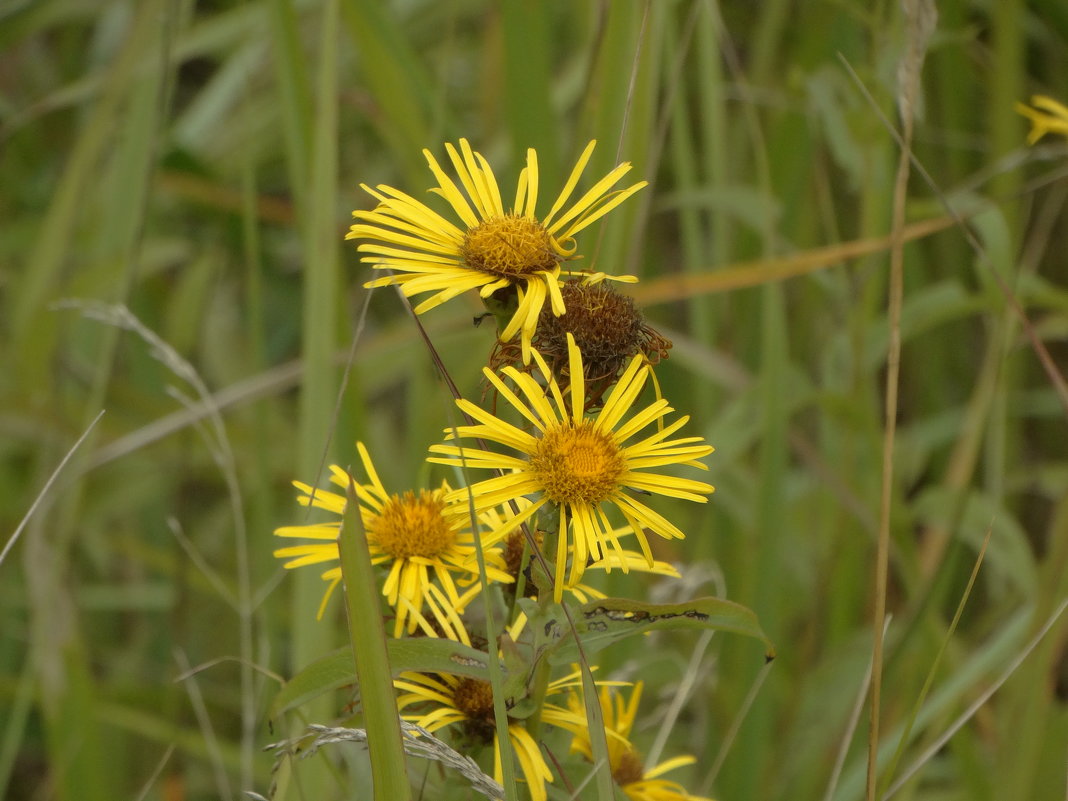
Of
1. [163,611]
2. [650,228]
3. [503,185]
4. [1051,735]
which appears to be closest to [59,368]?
[163,611]

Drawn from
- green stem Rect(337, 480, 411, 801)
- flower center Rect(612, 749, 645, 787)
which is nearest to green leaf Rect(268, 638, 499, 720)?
green stem Rect(337, 480, 411, 801)

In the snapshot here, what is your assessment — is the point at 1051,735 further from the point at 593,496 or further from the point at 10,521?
the point at 10,521

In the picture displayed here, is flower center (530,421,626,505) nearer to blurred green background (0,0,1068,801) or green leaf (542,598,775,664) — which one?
green leaf (542,598,775,664)

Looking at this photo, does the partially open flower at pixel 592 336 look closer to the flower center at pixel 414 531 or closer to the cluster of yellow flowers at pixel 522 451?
the cluster of yellow flowers at pixel 522 451

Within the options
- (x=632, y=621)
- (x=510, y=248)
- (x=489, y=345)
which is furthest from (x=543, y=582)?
(x=489, y=345)

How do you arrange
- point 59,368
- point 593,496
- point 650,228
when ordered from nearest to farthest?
point 593,496, point 59,368, point 650,228

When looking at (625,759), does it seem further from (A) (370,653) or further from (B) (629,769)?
(A) (370,653)
